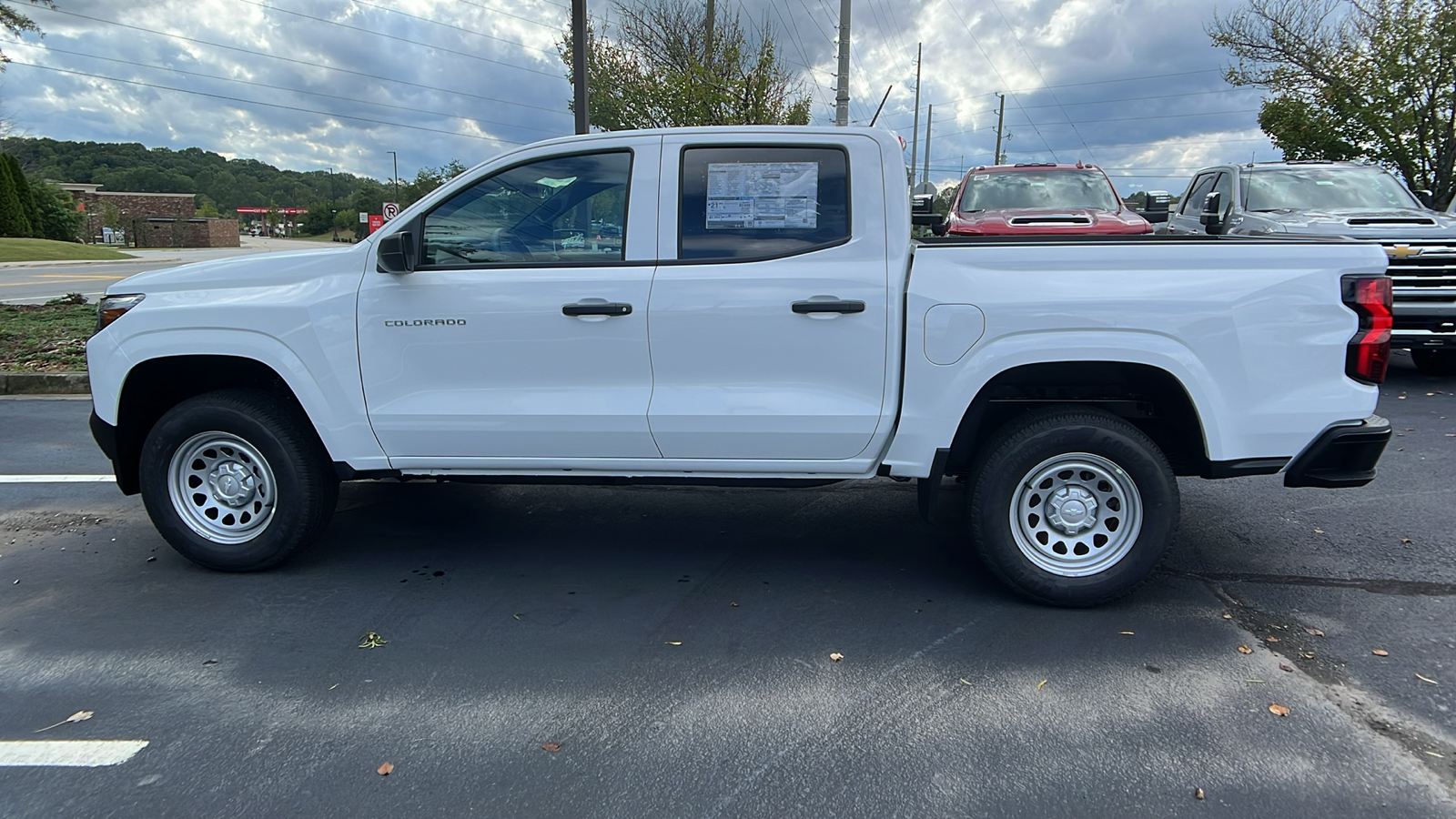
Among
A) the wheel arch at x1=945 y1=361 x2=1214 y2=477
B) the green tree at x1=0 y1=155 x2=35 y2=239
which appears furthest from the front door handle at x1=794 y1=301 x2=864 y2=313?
the green tree at x1=0 y1=155 x2=35 y2=239

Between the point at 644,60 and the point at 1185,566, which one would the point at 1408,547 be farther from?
the point at 644,60

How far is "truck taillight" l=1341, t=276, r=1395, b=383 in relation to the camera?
3.74 meters

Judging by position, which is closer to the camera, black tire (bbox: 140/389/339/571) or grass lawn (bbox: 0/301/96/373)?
black tire (bbox: 140/389/339/571)

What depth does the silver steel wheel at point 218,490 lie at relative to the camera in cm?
450

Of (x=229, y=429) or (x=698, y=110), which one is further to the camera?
(x=698, y=110)

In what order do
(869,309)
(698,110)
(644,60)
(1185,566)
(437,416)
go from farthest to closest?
1. (644,60)
2. (698,110)
3. (1185,566)
4. (437,416)
5. (869,309)

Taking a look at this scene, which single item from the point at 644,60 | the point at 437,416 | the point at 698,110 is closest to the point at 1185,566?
the point at 437,416

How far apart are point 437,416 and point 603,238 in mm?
1091

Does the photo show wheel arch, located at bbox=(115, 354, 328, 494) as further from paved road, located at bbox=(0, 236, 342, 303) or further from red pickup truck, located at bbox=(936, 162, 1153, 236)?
paved road, located at bbox=(0, 236, 342, 303)

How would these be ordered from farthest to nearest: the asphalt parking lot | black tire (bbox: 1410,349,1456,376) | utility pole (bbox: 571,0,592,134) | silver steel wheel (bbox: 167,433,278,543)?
utility pole (bbox: 571,0,592,134) → black tire (bbox: 1410,349,1456,376) → silver steel wheel (bbox: 167,433,278,543) → the asphalt parking lot

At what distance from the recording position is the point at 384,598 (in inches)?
169

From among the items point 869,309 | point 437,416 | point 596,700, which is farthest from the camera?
point 437,416

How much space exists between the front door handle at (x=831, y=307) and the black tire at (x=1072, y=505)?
84cm

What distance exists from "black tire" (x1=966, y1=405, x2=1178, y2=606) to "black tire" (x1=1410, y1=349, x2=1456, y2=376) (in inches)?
313
